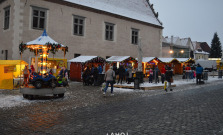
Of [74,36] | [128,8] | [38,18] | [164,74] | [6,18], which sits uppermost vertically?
[128,8]

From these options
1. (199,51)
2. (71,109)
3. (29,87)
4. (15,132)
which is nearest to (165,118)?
(71,109)

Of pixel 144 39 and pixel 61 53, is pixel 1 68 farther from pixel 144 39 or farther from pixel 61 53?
pixel 144 39

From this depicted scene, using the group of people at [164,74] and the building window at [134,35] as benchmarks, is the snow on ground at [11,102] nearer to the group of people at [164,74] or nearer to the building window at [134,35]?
the group of people at [164,74]

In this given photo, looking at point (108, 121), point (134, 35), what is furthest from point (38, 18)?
point (108, 121)

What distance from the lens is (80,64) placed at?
21.8 m

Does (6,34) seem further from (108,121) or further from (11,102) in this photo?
(108,121)

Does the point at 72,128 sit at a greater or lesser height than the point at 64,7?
lesser

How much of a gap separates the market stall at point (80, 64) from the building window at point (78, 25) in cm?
367

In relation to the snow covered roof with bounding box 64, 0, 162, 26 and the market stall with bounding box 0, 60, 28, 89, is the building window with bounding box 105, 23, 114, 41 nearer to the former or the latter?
the snow covered roof with bounding box 64, 0, 162, 26

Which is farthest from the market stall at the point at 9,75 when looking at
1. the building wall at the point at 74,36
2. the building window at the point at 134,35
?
the building window at the point at 134,35

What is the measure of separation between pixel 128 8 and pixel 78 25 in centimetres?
980

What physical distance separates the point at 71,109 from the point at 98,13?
63.8 ft

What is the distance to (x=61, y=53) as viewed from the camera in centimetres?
2288

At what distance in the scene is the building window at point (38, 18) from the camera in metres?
21.1
